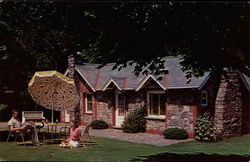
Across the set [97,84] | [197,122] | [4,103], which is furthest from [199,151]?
[4,103]

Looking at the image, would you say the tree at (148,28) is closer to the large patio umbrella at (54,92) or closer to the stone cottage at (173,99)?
the large patio umbrella at (54,92)

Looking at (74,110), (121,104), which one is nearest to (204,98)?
(121,104)

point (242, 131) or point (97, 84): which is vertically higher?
point (97, 84)

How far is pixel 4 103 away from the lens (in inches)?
1430

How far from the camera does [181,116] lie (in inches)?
869

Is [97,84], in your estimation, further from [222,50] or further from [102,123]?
[222,50]

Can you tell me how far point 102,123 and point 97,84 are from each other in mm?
3644

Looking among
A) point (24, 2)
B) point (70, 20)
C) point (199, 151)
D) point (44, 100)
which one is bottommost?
point (199, 151)

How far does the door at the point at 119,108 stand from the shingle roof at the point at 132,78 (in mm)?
1185

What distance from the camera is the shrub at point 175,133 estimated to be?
21.0 meters

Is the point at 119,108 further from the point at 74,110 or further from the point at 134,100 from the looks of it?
the point at 74,110

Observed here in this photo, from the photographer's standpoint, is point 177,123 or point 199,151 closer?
point 199,151

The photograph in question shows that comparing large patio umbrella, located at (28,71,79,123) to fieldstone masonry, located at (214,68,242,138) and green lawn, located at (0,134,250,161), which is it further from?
fieldstone masonry, located at (214,68,242,138)

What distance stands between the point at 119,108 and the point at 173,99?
5.81m
